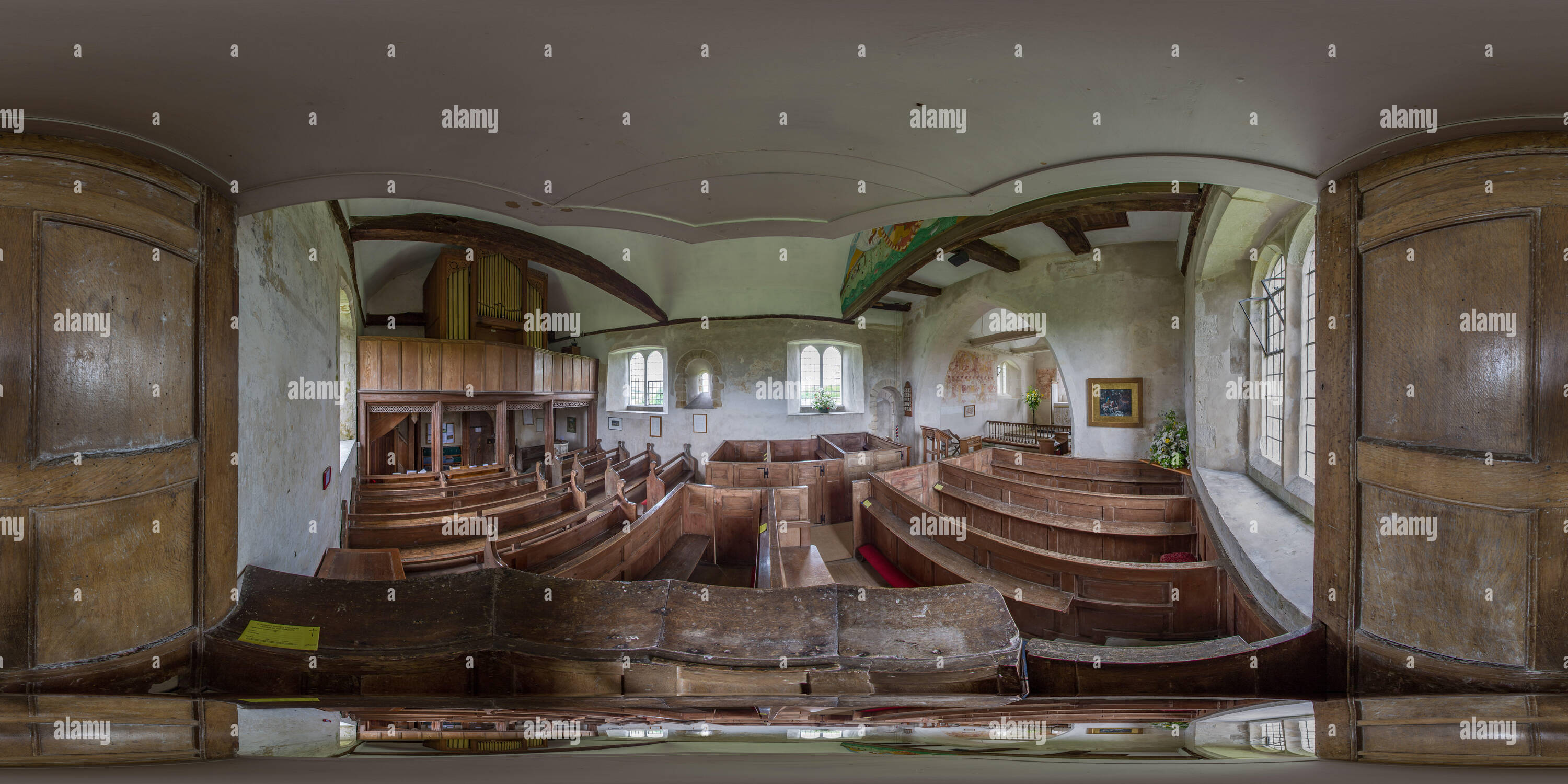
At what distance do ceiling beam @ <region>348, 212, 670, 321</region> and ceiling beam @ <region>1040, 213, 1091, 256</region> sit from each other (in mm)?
7192

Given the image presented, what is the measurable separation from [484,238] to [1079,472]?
28.9 feet

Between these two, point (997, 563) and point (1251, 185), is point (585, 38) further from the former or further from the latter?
point (997, 563)

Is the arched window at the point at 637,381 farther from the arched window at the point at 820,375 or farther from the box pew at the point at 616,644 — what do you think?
the box pew at the point at 616,644

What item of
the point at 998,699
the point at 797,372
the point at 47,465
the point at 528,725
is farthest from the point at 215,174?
the point at 797,372

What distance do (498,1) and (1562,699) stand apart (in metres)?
3.02

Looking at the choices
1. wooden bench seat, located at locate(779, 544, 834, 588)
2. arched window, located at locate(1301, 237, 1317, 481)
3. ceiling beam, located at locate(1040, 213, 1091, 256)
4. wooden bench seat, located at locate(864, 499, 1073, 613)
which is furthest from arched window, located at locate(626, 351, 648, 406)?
arched window, located at locate(1301, 237, 1317, 481)

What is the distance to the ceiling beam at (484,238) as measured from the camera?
6129mm

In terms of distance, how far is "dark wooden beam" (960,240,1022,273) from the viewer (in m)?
6.76

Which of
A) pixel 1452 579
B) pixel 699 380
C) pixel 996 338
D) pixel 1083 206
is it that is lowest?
pixel 1452 579

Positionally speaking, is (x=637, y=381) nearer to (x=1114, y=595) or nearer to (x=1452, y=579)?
(x=1114, y=595)

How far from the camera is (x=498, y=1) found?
1004 mm

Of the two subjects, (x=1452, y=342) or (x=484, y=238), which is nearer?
(x=1452, y=342)

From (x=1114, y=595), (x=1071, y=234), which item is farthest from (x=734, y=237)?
(x=1071, y=234)

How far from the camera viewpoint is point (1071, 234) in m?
5.98
